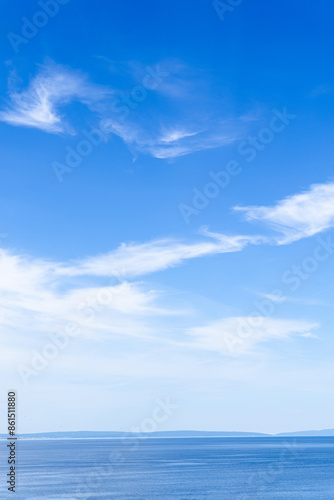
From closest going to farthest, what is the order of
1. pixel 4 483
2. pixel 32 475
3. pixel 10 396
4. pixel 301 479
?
pixel 10 396, pixel 4 483, pixel 301 479, pixel 32 475

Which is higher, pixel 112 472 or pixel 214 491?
pixel 112 472

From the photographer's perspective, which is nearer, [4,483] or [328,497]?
[328,497]

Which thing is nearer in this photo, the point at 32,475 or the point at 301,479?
the point at 301,479

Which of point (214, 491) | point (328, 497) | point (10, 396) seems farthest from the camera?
point (214, 491)

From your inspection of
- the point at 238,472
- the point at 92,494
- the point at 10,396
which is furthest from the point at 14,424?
the point at 238,472

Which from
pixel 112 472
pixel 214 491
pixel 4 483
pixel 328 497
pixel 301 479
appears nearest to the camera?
pixel 328 497

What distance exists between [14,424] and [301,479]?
2964 inches

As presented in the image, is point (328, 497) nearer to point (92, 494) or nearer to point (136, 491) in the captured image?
point (136, 491)

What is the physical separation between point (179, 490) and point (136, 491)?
661 centimetres

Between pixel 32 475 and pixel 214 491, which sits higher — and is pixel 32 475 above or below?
above

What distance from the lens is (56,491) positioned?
79.9 meters

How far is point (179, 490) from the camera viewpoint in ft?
269

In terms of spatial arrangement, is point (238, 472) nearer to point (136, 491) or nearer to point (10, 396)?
point (136, 491)

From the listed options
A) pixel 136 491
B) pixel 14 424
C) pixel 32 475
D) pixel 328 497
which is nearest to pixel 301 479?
pixel 328 497
